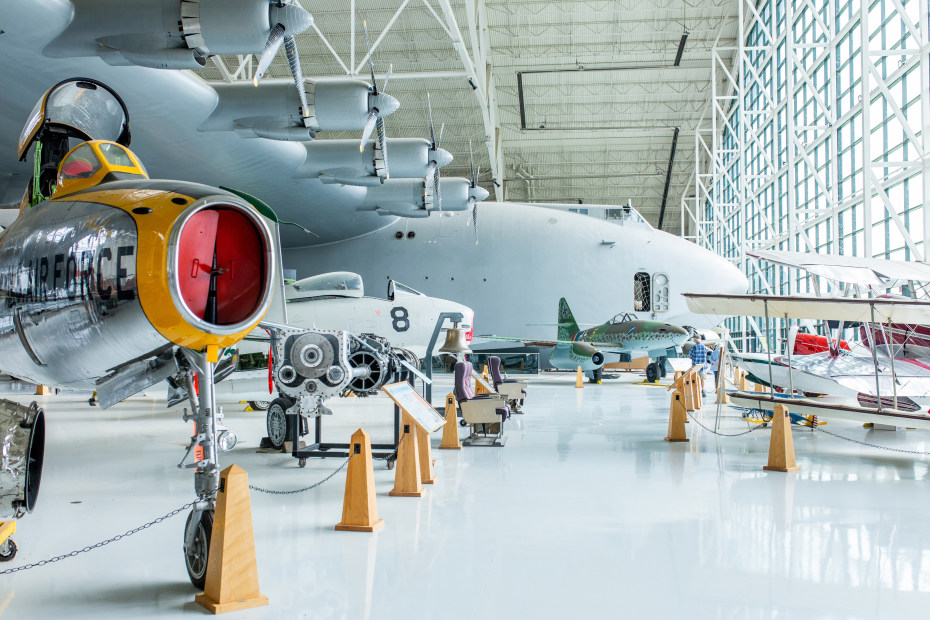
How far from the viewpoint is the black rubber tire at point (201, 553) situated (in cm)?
328

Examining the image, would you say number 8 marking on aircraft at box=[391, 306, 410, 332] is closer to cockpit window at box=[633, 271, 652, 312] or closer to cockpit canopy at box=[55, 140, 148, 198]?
cockpit canopy at box=[55, 140, 148, 198]

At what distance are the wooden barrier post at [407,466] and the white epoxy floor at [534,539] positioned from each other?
0.48 feet

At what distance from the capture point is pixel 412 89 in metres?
29.6

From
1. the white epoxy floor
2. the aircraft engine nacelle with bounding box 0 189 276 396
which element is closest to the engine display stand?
the white epoxy floor

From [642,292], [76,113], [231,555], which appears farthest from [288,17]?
[642,292]

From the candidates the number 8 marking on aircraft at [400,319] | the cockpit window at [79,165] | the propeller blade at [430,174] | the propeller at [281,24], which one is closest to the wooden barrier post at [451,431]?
the number 8 marking on aircraft at [400,319]

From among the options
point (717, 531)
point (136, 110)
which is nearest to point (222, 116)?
point (136, 110)

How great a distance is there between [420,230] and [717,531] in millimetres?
15334

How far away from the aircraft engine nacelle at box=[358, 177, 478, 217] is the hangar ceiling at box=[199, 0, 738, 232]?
4.35 meters

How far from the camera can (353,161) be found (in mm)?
13164

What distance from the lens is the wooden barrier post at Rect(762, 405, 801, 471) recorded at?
6.68 metres

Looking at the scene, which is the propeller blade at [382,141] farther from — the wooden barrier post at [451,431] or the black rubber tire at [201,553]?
the black rubber tire at [201,553]

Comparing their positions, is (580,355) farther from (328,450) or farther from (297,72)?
(328,450)

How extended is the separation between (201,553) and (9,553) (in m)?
1.35
